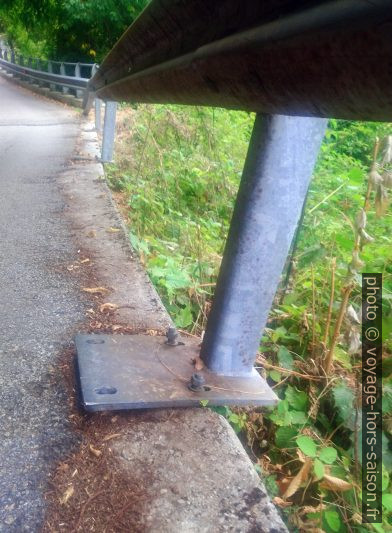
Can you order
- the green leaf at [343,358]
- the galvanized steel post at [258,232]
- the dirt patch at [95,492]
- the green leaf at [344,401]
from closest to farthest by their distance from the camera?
the dirt patch at [95,492], the galvanized steel post at [258,232], the green leaf at [344,401], the green leaf at [343,358]

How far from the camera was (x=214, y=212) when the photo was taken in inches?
183

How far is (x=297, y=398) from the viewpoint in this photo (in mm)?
2004

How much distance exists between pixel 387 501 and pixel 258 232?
111cm

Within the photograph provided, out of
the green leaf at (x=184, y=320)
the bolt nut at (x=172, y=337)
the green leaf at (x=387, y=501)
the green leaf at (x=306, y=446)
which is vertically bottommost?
the green leaf at (x=387, y=501)

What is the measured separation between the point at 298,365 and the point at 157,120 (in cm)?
494

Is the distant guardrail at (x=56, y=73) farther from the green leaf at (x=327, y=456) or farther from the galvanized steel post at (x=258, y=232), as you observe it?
the green leaf at (x=327, y=456)

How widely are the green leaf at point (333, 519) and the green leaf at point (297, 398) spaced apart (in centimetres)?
53

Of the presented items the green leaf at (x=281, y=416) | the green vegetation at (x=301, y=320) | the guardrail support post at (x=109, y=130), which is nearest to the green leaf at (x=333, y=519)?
the green vegetation at (x=301, y=320)

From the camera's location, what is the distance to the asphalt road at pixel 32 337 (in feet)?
3.62

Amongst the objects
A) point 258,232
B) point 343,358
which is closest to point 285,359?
point 343,358

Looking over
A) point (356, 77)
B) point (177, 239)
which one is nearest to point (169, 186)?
point (177, 239)

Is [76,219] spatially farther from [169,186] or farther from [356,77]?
[356,77]

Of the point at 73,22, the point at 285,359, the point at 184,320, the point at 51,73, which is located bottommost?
the point at 285,359

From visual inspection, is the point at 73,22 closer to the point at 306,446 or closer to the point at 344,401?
the point at 344,401
